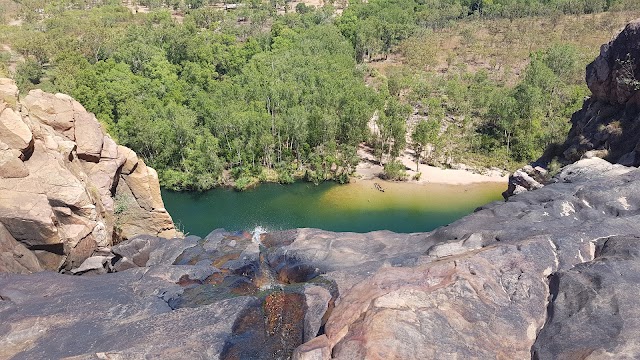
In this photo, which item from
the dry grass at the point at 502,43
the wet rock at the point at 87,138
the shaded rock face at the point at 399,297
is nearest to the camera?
the shaded rock face at the point at 399,297

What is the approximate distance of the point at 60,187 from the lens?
90.2 feet

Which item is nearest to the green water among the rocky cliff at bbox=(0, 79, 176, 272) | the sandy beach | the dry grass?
the sandy beach

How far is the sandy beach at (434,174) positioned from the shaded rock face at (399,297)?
3408cm

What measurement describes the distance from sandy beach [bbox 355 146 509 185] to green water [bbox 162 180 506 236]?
1.28 metres

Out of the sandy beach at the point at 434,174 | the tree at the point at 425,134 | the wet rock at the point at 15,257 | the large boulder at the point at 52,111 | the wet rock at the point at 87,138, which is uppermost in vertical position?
the large boulder at the point at 52,111

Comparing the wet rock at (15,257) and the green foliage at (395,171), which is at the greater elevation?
the wet rock at (15,257)

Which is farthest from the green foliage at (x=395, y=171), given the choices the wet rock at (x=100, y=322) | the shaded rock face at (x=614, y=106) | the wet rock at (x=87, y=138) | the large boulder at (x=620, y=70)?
the wet rock at (x=100, y=322)

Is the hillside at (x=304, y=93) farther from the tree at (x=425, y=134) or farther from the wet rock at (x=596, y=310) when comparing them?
the wet rock at (x=596, y=310)

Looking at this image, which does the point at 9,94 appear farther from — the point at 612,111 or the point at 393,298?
the point at 612,111

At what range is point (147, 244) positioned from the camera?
32.8 m

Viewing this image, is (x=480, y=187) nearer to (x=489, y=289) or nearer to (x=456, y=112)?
(x=456, y=112)

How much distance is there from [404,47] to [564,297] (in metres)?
105

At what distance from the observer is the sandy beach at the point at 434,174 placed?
2468 inches

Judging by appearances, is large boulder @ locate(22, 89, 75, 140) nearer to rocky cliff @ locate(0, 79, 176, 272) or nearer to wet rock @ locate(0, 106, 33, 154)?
rocky cliff @ locate(0, 79, 176, 272)
